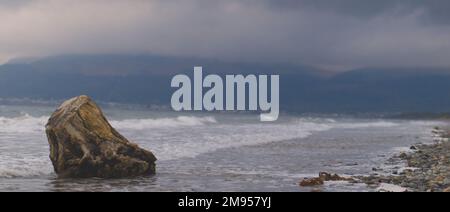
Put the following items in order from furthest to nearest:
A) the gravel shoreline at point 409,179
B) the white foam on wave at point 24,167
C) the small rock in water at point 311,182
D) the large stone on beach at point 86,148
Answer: the white foam on wave at point 24,167 < the large stone on beach at point 86,148 < the small rock in water at point 311,182 < the gravel shoreline at point 409,179

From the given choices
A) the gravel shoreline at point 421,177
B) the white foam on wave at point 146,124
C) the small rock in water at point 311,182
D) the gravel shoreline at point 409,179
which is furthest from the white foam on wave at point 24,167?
the white foam on wave at point 146,124

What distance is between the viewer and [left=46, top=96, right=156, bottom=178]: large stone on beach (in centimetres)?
1427

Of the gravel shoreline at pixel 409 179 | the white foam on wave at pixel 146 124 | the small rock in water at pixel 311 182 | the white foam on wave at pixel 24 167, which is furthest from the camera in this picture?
the white foam on wave at pixel 146 124

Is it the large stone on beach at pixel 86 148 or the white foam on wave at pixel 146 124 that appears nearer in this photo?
the large stone on beach at pixel 86 148

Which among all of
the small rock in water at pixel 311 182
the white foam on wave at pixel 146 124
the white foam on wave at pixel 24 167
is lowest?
the small rock in water at pixel 311 182

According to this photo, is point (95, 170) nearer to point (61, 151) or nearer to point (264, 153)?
point (61, 151)

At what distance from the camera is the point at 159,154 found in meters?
20.4

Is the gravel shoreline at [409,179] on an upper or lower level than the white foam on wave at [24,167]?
lower

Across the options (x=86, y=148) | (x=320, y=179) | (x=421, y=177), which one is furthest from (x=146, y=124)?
(x=421, y=177)

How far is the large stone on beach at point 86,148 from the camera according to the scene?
14266 millimetres

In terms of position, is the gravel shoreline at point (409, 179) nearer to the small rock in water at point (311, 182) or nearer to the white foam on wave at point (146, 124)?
the small rock in water at point (311, 182)

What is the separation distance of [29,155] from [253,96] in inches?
322

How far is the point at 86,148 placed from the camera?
1436 centimetres
